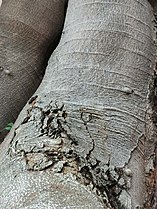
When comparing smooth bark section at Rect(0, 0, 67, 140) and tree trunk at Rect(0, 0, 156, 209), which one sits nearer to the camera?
tree trunk at Rect(0, 0, 156, 209)

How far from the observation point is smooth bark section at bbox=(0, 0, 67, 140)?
A: 198 cm

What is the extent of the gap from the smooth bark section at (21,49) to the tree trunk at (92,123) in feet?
0.82

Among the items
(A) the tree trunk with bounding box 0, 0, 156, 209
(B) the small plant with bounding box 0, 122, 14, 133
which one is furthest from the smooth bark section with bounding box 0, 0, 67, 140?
(A) the tree trunk with bounding box 0, 0, 156, 209

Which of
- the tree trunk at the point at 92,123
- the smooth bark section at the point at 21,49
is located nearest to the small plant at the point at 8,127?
the smooth bark section at the point at 21,49

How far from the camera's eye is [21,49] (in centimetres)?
201

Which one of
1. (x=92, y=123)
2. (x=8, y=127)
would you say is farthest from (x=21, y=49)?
(x=92, y=123)

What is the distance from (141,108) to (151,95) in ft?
0.27

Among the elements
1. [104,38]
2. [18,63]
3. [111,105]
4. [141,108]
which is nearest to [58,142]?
[111,105]

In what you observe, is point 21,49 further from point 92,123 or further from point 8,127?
point 92,123

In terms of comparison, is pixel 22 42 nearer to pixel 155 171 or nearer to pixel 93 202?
pixel 155 171

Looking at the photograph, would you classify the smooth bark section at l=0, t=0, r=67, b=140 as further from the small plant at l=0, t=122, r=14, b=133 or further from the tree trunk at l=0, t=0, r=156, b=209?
the tree trunk at l=0, t=0, r=156, b=209

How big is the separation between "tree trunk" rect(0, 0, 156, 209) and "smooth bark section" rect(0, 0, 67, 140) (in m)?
0.25

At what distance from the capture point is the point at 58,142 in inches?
50.5

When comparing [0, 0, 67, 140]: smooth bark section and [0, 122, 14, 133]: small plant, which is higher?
[0, 0, 67, 140]: smooth bark section
